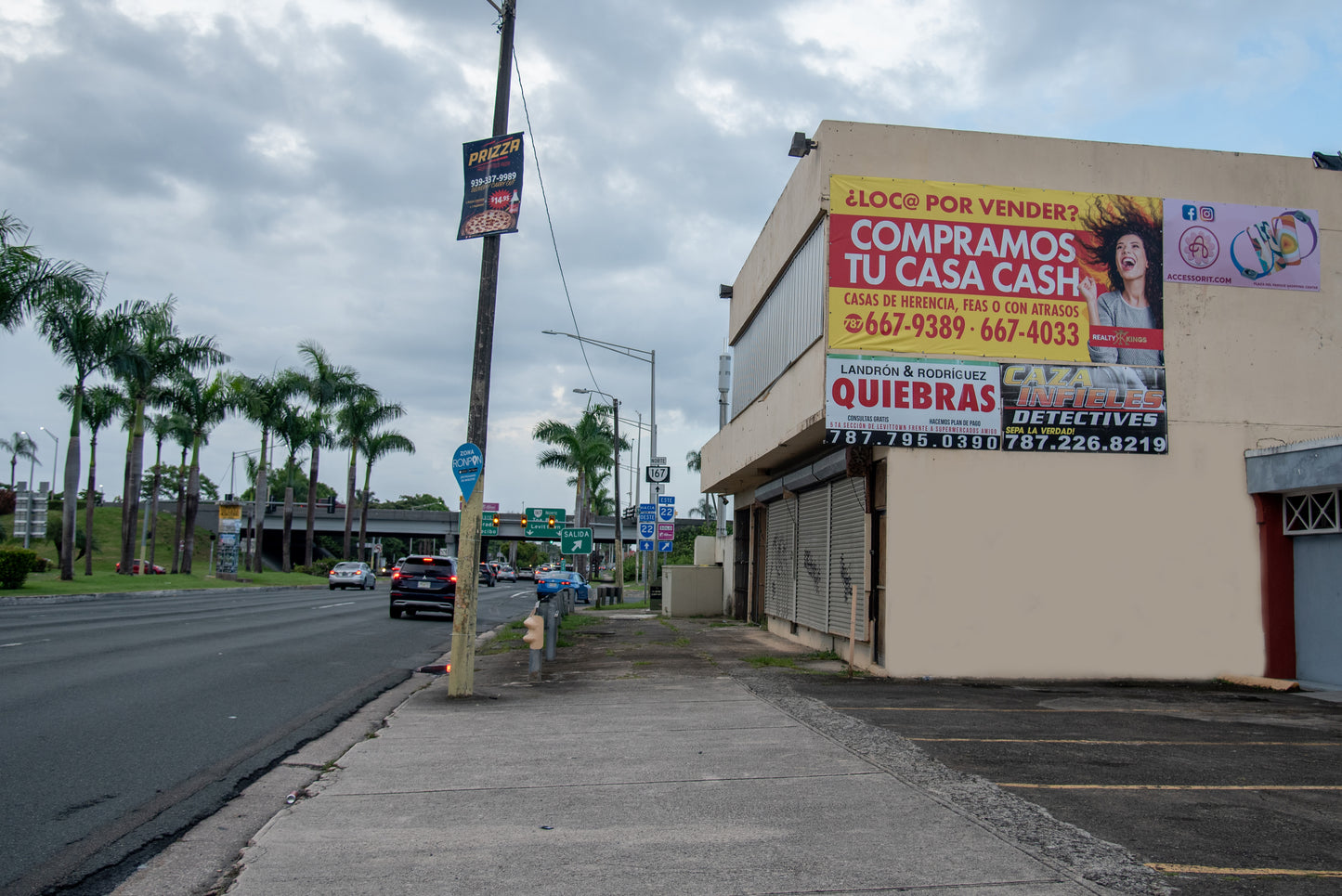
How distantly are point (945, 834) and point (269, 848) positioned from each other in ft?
11.8

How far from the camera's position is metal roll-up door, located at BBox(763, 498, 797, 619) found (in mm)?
20203

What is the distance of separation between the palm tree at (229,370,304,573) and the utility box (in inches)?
1446

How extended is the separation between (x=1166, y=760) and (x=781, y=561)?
1387cm

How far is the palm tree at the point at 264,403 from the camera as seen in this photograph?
189ft

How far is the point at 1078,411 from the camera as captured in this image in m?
14.1

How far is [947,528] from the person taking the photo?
13812 mm

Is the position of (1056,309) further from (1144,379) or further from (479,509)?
(479,509)

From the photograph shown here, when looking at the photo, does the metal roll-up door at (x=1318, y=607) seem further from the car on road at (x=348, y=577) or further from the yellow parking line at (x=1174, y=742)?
the car on road at (x=348, y=577)

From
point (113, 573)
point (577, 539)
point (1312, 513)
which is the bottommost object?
point (113, 573)

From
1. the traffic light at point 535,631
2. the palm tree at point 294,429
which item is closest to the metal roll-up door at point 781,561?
the traffic light at point 535,631

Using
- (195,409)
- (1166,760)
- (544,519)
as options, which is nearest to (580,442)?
(544,519)

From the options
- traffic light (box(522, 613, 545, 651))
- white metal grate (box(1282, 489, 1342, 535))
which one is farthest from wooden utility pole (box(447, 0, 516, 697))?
white metal grate (box(1282, 489, 1342, 535))

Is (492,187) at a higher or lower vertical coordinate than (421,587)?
higher

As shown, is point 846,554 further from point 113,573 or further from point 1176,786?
point 113,573
